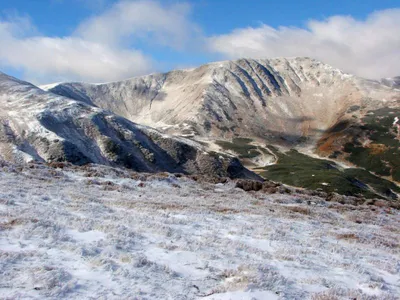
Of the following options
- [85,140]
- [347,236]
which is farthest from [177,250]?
[85,140]

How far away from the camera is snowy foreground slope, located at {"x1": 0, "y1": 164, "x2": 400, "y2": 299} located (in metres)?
9.66

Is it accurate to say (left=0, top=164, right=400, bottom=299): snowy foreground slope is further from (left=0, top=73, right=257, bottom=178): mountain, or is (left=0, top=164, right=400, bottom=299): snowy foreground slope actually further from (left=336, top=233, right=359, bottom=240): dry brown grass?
(left=0, top=73, right=257, bottom=178): mountain

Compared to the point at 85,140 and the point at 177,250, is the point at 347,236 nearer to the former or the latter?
the point at 177,250

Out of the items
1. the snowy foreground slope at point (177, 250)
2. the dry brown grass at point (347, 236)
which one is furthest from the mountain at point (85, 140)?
the dry brown grass at point (347, 236)

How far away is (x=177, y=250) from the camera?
1299cm

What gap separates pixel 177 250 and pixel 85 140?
75100 mm

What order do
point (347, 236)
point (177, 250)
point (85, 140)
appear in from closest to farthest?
point (177, 250) → point (347, 236) → point (85, 140)

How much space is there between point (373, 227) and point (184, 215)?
41.4 feet

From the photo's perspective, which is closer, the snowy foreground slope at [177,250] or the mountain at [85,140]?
the snowy foreground slope at [177,250]

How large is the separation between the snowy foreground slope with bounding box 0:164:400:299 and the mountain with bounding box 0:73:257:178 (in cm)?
5167

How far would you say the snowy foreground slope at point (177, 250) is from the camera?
966 centimetres

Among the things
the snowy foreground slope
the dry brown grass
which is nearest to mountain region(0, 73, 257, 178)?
the snowy foreground slope

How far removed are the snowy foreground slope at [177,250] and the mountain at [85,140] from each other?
5167 cm

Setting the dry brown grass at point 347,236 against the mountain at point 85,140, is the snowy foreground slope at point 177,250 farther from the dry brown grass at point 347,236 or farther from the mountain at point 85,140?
the mountain at point 85,140
